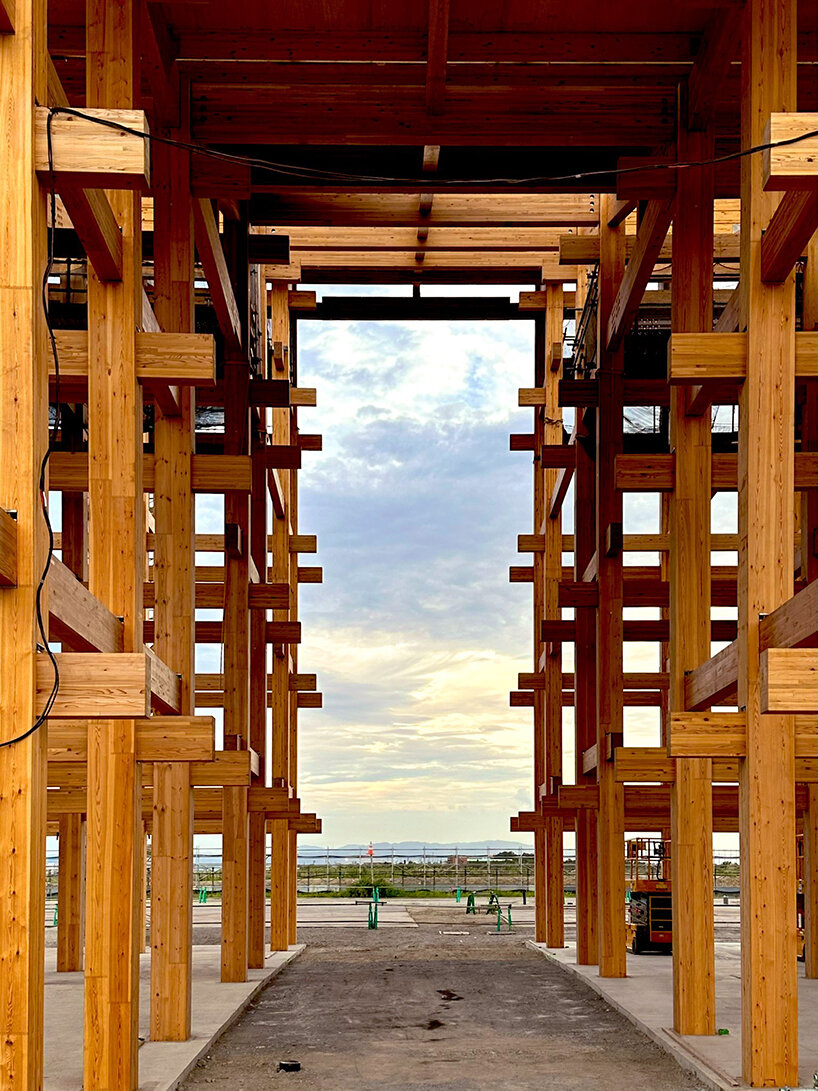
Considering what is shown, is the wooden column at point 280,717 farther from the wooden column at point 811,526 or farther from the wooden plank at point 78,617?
the wooden plank at point 78,617

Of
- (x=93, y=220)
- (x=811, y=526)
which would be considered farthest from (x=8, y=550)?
(x=811, y=526)

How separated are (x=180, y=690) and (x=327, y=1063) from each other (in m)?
3.79

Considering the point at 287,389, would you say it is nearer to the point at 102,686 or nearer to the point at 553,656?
the point at 553,656

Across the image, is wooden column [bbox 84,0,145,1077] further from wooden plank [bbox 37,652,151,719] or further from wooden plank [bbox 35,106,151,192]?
wooden plank [bbox 35,106,151,192]

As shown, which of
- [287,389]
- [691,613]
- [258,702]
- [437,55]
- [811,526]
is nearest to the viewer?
[437,55]

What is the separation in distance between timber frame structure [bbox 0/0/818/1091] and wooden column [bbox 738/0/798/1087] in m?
0.03

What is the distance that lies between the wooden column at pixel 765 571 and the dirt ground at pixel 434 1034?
5.52 feet

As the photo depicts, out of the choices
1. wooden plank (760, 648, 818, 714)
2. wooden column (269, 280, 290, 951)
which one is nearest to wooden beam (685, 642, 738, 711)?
wooden plank (760, 648, 818, 714)

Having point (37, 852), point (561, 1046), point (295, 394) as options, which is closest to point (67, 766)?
point (561, 1046)

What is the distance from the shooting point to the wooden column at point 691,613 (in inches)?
557

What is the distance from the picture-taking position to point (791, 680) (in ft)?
29.2

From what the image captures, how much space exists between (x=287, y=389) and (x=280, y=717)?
8.19 meters

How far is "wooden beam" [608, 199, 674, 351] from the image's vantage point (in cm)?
1608

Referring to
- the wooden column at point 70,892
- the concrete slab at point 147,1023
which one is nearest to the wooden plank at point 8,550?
the concrete slab at point 147,1023
